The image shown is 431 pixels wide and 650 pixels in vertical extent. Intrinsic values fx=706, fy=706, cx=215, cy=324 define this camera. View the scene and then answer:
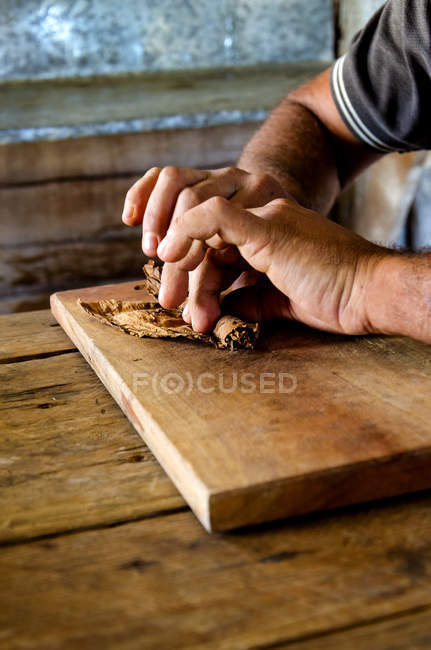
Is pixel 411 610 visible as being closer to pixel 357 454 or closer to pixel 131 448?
pixel 357 454

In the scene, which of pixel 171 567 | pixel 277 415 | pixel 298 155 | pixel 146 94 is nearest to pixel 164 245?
pixel 277 415

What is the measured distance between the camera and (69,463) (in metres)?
0.66

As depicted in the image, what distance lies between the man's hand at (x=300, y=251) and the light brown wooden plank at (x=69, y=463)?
0.76 ft

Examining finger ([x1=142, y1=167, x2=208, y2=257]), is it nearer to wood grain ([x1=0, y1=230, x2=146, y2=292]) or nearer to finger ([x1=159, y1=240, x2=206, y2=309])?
finger ([x1=159, y1=240, x2=206, y2=309])

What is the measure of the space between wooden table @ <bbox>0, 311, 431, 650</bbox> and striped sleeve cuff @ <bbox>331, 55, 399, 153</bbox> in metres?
1.04

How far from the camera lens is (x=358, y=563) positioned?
19.8 inches

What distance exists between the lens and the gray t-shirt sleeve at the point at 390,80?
1.35 m

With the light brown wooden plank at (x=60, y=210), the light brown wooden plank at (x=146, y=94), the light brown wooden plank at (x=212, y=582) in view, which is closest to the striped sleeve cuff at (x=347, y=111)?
the light brown wooden plank at (x=146, y=94)

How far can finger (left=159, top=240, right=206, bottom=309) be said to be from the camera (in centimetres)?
95

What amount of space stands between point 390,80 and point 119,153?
1120 millimetres

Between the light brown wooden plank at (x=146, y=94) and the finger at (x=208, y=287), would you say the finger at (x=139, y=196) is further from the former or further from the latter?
the light brown wooden plank at (x=146, y=94)

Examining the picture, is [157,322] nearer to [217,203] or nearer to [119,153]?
[217,203]

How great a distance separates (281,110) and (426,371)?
3.32 feet

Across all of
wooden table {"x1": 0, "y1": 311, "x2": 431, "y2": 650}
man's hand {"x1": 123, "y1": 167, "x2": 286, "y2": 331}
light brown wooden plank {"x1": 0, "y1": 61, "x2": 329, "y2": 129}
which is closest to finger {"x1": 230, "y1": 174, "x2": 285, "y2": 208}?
man's hand {"x1": 123, "y1": 167, "x2": 286, "y2": 331}
